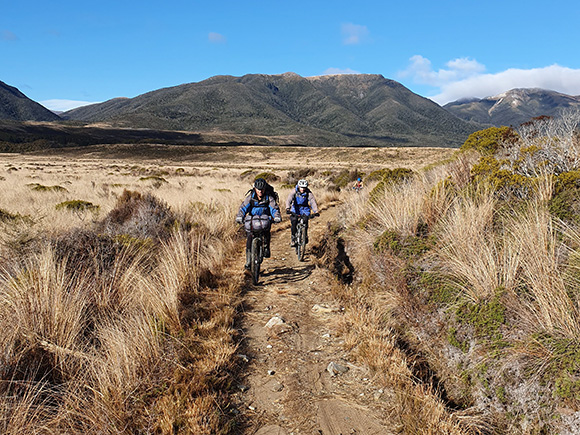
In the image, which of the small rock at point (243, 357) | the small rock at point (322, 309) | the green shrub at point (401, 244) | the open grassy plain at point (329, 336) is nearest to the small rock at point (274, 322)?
the open grassy plain at point (329, 336)

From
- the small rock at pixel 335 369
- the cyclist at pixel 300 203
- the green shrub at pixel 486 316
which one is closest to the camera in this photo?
the green shrub at pixel 486 316

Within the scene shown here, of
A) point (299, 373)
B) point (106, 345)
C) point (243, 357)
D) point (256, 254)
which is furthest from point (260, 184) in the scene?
point (106, 345)

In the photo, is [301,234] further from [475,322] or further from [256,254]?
[475,322]

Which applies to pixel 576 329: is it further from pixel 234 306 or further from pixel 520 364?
pixel 234 306

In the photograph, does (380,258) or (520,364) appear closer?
(520,364)

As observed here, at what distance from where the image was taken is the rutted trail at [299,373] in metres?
3.02

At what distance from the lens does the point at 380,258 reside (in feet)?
18.0

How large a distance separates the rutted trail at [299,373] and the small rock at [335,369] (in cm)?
1

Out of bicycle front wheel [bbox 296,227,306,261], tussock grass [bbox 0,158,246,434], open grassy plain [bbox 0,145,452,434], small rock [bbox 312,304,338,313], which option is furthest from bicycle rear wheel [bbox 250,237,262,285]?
bicycle front wheel [bbox 296,227,306,261]

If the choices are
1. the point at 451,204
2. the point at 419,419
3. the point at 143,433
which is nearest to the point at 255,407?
the point at 143,433

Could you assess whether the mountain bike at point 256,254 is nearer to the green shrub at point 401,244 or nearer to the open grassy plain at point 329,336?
the open grassy plain at point 329,336

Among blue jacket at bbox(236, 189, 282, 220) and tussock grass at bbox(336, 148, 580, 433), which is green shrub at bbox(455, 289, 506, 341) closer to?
tussock grass at bbox(336, 148, 580, 433)

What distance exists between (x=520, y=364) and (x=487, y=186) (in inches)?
149

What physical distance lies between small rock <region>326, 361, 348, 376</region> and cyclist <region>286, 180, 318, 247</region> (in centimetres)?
472
